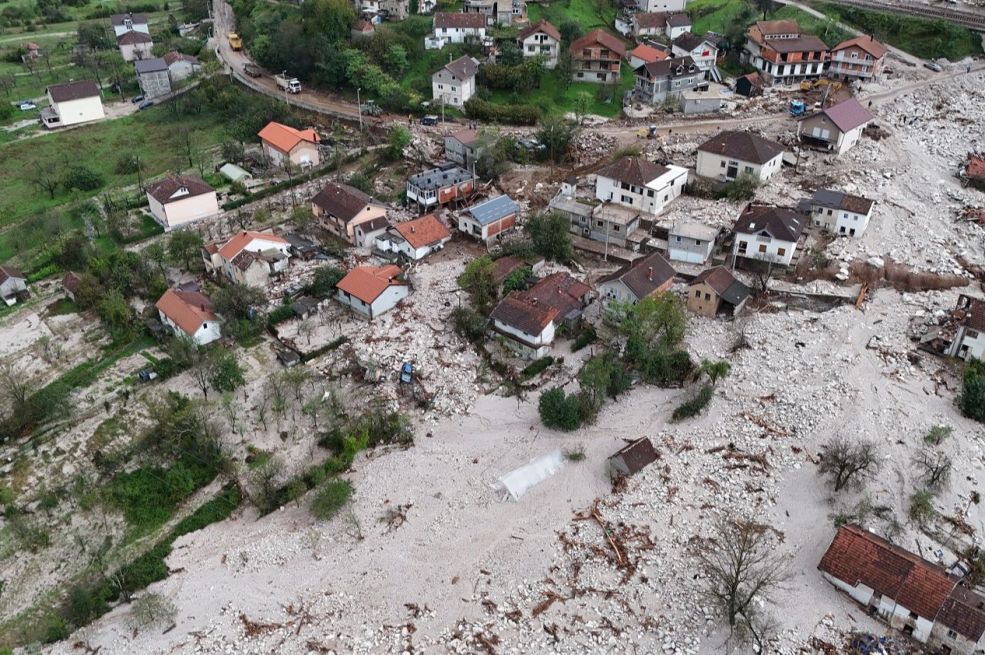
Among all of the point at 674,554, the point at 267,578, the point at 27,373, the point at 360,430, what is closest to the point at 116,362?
the point at 27,373

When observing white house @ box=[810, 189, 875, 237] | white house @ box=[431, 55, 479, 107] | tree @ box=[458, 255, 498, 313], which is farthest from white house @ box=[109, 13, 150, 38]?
white house @ box=[810, 189, 875, 237]

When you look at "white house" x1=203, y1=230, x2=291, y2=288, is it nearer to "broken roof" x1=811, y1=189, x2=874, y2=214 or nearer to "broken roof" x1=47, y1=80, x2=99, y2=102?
"broken roof" x1=47, y1=80, x2=99, y2=102

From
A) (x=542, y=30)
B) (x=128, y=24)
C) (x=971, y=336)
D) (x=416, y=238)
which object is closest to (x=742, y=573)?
(x=971, y=336)

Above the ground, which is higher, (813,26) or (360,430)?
(813,26)

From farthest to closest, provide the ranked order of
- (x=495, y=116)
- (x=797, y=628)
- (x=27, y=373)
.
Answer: (x=495, y=116) < (x=27, y=373) < (x=797, y=628)

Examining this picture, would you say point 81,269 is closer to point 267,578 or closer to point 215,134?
point 215,134

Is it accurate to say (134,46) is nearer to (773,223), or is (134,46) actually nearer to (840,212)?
(773,223)

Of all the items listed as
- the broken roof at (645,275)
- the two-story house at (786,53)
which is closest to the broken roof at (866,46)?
the two-story house at (786,53)
